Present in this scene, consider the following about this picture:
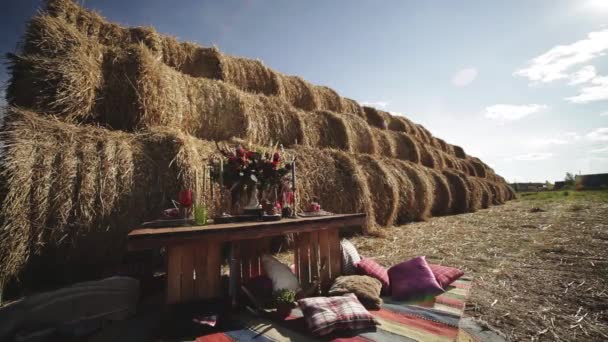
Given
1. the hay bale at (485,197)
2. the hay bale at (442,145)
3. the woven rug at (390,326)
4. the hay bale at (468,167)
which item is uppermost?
the hay bale at (442,145)

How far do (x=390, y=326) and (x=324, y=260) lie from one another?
1.16 m

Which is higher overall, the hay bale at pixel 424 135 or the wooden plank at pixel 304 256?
the hay bale at pixel 424 135

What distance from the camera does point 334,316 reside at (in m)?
2.35

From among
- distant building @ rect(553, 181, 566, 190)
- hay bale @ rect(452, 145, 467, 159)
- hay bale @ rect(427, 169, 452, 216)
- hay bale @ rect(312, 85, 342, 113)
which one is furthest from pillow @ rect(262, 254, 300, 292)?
distant building @ rect(553, 181, 566, 190)

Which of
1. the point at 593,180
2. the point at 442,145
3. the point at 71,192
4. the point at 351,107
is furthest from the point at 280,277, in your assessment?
the point at 593,180

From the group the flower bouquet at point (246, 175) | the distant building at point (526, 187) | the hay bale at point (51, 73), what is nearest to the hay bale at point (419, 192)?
the flower bouquet at point (246, 175)

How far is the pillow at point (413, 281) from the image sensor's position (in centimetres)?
306

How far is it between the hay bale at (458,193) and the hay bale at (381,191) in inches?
207

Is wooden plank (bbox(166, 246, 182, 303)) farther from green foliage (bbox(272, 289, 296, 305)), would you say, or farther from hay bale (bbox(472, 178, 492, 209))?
hay bale (bbox(472, 178, 492, 209))

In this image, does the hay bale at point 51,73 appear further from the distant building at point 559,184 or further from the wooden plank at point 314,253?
the distant building at point 559,184

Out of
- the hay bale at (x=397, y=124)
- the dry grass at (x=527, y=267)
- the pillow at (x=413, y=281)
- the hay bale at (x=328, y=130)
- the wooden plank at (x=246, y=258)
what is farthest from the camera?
the hay bale at (x=397, y=124)

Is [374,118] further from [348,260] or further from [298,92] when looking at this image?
[348,260]

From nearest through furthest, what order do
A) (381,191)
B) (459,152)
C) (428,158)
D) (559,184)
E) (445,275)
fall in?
(445,275), (381,191), (428,158), (459,152), (559,184)

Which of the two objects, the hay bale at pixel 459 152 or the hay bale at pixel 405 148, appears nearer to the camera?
the hay bale at pixel 405 148
